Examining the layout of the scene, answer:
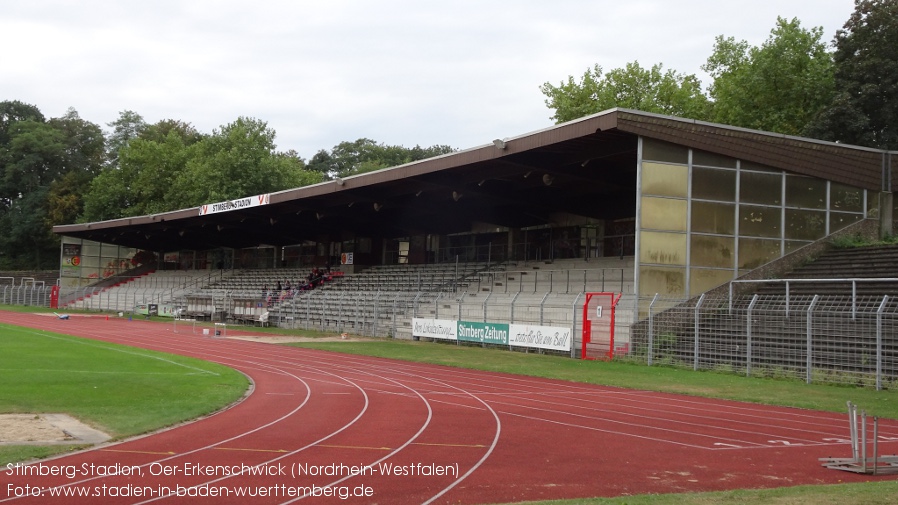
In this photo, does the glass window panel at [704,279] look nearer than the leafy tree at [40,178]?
Yes

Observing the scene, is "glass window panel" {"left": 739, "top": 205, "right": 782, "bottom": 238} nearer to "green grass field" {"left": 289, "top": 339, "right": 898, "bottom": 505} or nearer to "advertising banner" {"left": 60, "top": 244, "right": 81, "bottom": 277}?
"green grass field" {"left": 289, "top": 339, "right": 898, "bottom": 505}

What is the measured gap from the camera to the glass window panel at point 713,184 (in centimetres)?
2742

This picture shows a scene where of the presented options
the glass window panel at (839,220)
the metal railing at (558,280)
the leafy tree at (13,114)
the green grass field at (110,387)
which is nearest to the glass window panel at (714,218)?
the metal railing at (558,280)

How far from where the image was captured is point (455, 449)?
35.8 feet

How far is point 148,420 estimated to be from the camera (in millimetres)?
12461

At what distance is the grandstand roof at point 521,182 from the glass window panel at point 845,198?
0.33m

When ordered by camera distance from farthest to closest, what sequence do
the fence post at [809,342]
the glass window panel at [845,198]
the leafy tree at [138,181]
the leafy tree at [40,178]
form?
the leafy tree at [40,178] < the leafy tree at [138,181] < the glass window panel at [845,198] < the fence post at [809,342]

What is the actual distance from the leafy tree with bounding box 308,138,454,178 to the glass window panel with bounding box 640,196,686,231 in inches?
3089

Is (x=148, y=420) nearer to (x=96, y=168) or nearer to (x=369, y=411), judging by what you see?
(x=369, y=411)

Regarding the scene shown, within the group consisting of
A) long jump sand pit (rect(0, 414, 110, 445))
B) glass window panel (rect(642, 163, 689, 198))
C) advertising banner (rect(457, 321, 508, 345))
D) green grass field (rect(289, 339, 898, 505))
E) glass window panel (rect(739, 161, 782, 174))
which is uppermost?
glass window panel (rect(739, 161, 782, 174))

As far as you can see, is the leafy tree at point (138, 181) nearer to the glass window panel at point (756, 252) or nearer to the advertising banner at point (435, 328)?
the advertising banner at point (435, 328)

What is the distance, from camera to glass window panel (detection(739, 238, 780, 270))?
28.1 meters

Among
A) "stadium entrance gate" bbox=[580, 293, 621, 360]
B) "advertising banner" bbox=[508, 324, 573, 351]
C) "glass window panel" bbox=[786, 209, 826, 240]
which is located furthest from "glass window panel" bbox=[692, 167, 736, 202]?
"advertising banner" bbox=[508, 324, 573, 351]

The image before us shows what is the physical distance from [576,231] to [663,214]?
39.7 ft
